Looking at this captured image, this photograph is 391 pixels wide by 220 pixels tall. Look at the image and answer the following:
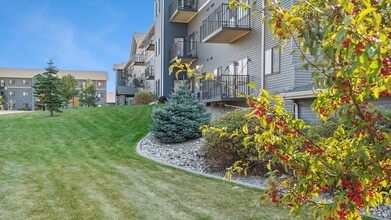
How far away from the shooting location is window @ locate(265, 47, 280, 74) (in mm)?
14109

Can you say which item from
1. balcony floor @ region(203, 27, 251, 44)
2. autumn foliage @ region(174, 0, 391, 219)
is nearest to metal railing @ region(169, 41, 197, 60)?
balcony floor @ region(203, 27, 251, 44)

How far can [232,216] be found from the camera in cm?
547

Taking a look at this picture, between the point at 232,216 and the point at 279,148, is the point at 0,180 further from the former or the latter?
the point at 279,148

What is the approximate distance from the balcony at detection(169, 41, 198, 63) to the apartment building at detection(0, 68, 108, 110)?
4769 centimetres

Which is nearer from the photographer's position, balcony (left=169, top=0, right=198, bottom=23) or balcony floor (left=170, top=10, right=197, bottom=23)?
balcony (left=169, top=0, right=198, bottom=23)

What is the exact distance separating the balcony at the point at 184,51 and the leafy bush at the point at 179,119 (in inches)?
382

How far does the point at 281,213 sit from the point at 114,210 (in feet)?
8.58

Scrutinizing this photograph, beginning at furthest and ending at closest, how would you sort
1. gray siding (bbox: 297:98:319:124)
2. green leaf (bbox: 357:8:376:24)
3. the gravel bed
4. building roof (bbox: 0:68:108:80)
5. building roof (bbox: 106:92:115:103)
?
building roof (bbox: 106:92:115:103), building roof (bbox: 0:68:108:80), gray siding (bbox: 297:98:319:124), the gravel bed, green leaf (bbox: 357:8:376:24)

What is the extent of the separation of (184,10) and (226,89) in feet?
29.8

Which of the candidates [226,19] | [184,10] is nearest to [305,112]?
[226,19]

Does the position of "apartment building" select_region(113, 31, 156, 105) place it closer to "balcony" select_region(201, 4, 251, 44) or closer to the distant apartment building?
the distant apartment building

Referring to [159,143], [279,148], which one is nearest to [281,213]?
[279,148]

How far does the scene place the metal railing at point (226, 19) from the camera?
1609 centimetres

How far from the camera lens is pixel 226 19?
707 inches
